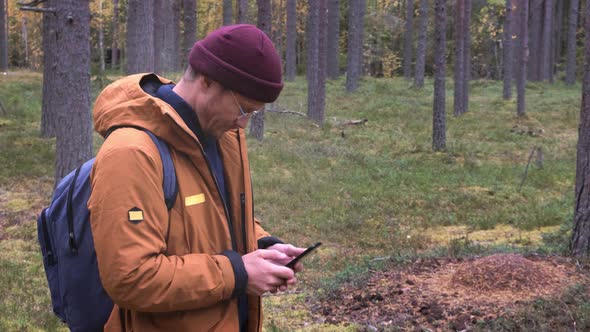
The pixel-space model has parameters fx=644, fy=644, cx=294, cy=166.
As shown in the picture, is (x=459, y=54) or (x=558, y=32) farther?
(x=558, y=32)

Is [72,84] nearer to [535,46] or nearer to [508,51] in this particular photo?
[508,51]

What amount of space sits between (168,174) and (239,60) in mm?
478

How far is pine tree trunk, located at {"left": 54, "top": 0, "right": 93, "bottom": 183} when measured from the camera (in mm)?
8359

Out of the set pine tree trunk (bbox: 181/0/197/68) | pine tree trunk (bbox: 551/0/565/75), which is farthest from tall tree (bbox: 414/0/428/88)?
pine tree trunk (bbox: 551/0/565/75)

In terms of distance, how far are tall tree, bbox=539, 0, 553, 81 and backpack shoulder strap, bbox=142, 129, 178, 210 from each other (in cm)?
3977

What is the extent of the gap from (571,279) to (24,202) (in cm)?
852

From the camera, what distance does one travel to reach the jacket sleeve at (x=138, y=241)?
199cm

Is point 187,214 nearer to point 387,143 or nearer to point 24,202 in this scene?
point 24,202

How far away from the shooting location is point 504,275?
222 inches

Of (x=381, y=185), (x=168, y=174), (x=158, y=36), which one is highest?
(x=158, y=36)

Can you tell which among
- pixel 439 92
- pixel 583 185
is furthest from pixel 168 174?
pixel 439 92

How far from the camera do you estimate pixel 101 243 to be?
202 centimetres

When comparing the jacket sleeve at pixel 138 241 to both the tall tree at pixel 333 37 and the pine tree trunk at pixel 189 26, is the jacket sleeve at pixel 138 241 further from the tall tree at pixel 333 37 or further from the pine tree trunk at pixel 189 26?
the tall tree at pixel 333 37

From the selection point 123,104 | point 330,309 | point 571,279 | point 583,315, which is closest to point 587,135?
point 571,279
